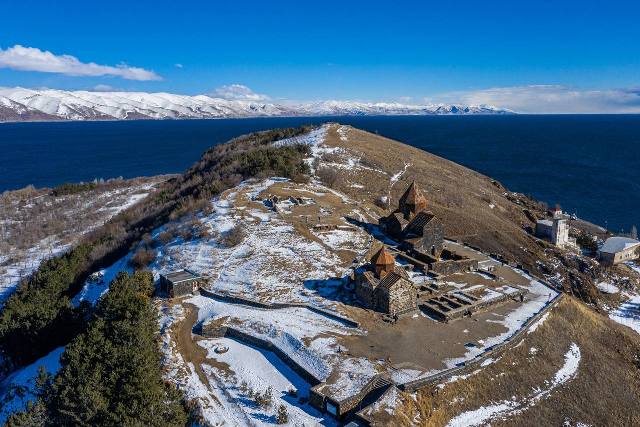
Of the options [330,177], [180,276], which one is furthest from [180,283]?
[330,177]

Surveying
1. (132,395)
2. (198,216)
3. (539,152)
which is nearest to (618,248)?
(198,216)

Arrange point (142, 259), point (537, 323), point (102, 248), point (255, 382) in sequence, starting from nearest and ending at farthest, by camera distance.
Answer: point (255, 382)
point (537, 323)
point (142, 259)
point (102, 248)

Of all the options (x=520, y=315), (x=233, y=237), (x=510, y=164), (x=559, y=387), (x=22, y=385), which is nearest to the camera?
(x=559, y=387)

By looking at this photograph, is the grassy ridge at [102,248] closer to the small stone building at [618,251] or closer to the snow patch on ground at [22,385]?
the snow patch on ground at [22,385]

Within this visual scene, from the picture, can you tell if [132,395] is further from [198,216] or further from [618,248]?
[618,248]

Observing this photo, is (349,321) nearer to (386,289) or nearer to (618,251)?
(386,289)
